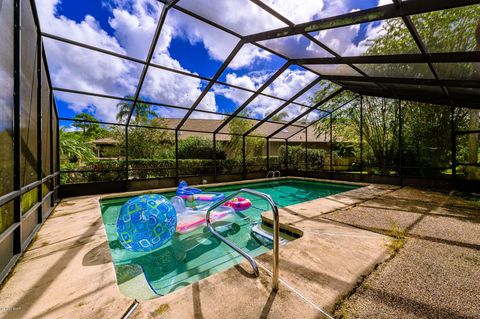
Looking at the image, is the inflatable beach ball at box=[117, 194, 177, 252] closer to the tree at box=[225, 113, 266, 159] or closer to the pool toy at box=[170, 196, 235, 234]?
the pool toy at box=[170, 196, 235, 234]

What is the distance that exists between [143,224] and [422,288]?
3.19 metres

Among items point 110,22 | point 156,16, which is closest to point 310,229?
point 156,16

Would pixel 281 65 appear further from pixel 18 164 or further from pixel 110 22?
pixel 18 164

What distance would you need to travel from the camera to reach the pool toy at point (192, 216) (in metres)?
4.32

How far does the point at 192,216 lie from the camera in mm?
4734

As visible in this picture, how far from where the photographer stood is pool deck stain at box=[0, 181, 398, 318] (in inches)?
64.6

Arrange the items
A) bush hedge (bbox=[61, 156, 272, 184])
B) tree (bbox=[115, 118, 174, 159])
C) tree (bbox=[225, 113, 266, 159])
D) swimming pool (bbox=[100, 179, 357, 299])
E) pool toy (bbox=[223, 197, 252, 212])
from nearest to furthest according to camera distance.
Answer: swimming pool (bbox=[100, 179, 357, 299])
pool toy (bbox=[223, 197, 252, 212])
bush hedge (bbox=[61, 156, 272, 184])
tree (bbox=[115, 118, 174, 159])
tree (bbox=[225, 113, 266, 159])

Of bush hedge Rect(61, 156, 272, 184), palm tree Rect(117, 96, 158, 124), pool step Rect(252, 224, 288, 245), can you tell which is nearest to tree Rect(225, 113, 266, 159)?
bush hedge Rect(61, 156, 272, 184)

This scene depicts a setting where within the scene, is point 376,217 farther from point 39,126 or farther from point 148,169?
point 148,169

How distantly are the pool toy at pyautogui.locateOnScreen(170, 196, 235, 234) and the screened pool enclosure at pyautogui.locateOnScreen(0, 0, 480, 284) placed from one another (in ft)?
7.78

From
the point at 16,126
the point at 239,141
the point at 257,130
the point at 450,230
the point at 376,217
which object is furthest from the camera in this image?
the point at 257,130

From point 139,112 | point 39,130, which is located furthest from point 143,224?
point 139,112

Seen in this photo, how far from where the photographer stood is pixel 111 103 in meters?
6.76

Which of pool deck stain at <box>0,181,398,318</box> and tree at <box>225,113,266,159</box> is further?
tree at <box>225,113,266,159</box>
